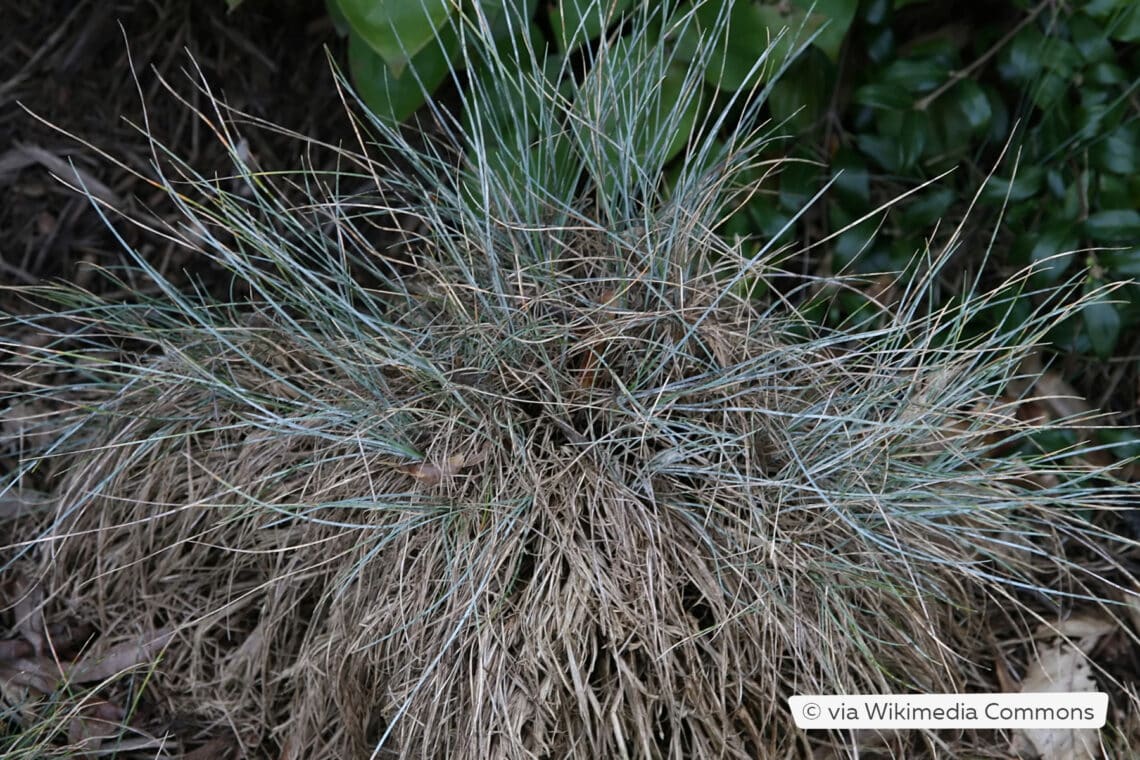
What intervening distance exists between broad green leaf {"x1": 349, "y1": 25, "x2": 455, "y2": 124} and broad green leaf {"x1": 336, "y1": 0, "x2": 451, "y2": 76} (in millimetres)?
141

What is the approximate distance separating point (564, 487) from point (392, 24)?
618 millimetres

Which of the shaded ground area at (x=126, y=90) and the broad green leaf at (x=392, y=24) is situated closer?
the broad green leaf at (x=392, y=24)

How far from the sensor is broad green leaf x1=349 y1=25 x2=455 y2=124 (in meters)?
1.44

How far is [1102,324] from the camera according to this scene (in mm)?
1470

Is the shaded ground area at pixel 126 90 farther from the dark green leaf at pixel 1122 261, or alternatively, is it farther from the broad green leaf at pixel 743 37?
the dark green leaf at pixel 1122 261

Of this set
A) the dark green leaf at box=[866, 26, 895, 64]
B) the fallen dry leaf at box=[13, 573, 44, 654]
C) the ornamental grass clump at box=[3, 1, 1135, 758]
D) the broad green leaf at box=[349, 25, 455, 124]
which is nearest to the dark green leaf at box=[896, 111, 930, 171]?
the dark green leaf at box=[866, 26, 895, 64]

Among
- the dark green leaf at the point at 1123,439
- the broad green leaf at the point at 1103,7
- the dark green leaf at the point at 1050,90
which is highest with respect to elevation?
the broad green leaf at the point at 1103,7

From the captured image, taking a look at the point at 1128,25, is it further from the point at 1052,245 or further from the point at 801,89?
the point at 801,89

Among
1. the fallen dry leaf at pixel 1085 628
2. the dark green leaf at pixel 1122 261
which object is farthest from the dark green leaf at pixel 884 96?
the fallen dry leaf at pixel 1085 628

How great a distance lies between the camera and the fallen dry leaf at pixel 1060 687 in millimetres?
1362

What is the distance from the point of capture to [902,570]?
1.28 m

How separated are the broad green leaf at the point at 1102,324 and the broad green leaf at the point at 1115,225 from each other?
0.09 metres

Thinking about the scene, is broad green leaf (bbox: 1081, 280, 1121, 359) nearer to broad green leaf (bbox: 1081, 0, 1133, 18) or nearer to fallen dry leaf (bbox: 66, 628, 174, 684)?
broad green leaf (bbox: 1081, 0, 1133, 18)

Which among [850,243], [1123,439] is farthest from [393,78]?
[1123,439]
